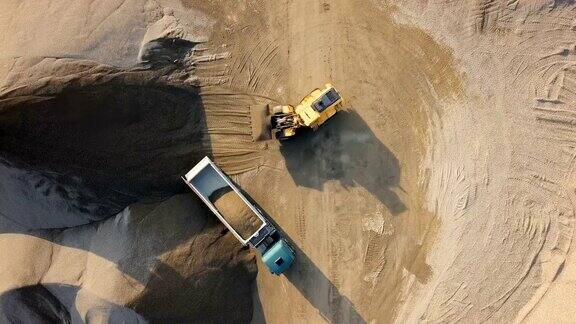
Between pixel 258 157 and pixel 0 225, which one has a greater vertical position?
pixel 0 225

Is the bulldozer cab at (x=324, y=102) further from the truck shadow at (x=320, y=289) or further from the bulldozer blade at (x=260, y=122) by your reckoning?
the truck shadow at (x=320, y=289)

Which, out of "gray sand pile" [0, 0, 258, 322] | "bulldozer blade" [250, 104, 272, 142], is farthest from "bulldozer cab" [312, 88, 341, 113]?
"gray sand pile" [0, 0, 258, 322]

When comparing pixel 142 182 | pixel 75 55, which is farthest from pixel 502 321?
pixel 75 55

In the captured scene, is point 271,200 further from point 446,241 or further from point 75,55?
point 75,55

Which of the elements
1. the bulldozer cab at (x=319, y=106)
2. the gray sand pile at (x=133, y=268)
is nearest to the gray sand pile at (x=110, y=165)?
the gray sand pile at (x=133, y=268)

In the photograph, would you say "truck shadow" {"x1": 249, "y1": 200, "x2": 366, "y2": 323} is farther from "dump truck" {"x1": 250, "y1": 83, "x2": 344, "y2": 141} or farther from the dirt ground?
"dump truck" {"x1": 250, "y1": 83, "x2": 344, "y2": 141}

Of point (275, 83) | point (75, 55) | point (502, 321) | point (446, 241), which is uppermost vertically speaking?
point (75, 55)

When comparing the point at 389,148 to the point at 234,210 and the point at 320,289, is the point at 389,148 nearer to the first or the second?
the point at 320,289
